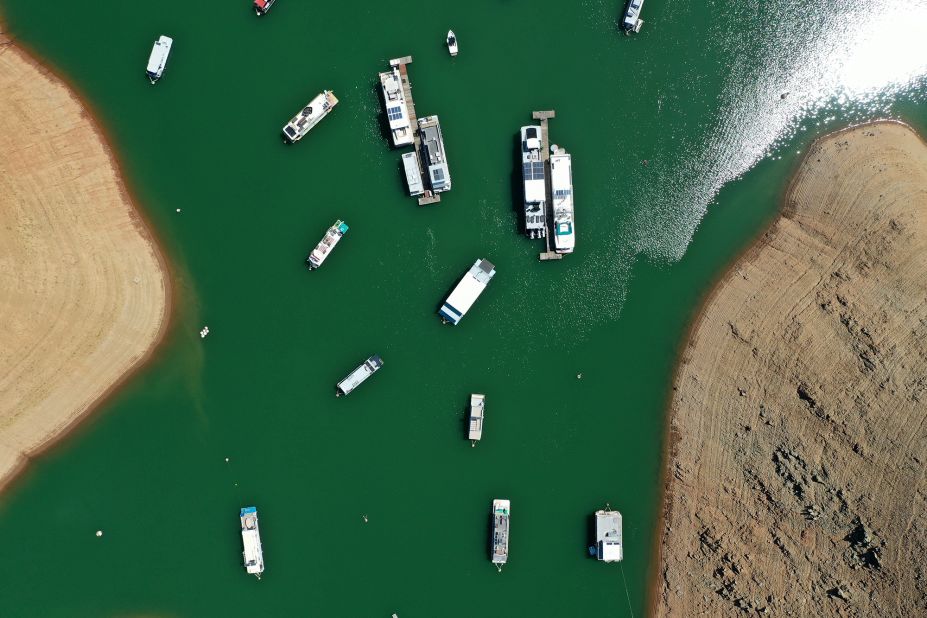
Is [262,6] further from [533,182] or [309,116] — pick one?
[533,182]

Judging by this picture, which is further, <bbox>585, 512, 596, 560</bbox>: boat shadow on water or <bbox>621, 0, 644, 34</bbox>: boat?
<bbox>585, 512, 596, 560</bbox>: boat shadow on water

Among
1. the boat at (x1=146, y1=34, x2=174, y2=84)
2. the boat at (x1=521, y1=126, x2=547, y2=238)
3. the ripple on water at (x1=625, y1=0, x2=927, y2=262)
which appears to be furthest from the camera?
the ripple on water at (x1=625, y1=0, x2=927, y2=262)

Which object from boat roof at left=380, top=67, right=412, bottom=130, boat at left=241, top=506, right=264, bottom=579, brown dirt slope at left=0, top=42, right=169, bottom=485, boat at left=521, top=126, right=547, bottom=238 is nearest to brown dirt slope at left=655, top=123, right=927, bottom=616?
boat at left=521, top=126, right=547, bottom=238

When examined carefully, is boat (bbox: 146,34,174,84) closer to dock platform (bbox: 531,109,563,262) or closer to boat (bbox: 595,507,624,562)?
dock platform (bbox: 531,109,563,262)

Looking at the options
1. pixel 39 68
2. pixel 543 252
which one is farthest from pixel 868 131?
pixel 39 68

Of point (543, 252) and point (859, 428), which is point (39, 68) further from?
point (859, 428)

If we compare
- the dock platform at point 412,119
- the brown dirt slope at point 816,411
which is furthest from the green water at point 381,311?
the brown dirt slope at point 816,411
